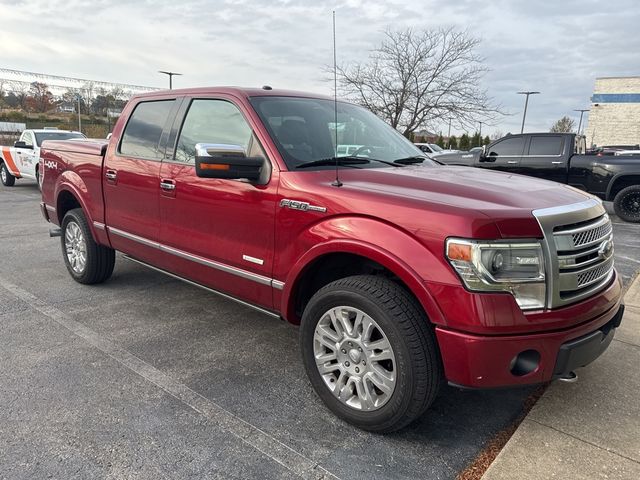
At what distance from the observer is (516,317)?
7.36ft

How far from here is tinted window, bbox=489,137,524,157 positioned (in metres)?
11.5

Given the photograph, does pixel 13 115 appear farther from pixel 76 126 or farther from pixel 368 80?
pixel 368 80

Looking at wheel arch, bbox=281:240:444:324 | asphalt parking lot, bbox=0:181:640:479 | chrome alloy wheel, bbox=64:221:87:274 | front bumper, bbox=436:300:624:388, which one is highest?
wheel arch, bbox=281:240:444:324

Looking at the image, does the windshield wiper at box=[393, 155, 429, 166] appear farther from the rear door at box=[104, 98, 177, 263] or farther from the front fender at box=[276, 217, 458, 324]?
the rear door at box=[104, 98, 177, 263]

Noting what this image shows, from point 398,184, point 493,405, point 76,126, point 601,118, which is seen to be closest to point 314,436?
point 493,405

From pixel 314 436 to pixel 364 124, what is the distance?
2.38 meters

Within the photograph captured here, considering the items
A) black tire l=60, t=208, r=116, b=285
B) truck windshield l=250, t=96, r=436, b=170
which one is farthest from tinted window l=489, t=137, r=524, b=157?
black tire l=60, t=208, r=116, b=285

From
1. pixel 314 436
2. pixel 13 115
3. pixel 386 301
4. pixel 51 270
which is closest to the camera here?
pixel 386 301

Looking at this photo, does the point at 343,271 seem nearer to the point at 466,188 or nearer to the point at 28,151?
the point at 466,188

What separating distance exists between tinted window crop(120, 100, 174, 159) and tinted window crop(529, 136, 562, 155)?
30.8 feet

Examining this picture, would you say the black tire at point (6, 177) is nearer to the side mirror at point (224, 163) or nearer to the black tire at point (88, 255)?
the black tire at point (88, 255)

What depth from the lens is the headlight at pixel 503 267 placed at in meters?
2.23

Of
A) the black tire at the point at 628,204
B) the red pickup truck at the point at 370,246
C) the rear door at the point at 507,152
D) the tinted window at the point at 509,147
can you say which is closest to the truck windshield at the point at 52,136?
the rear door at the point at 507,152

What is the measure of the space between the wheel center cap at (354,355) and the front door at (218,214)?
0.71 metres
